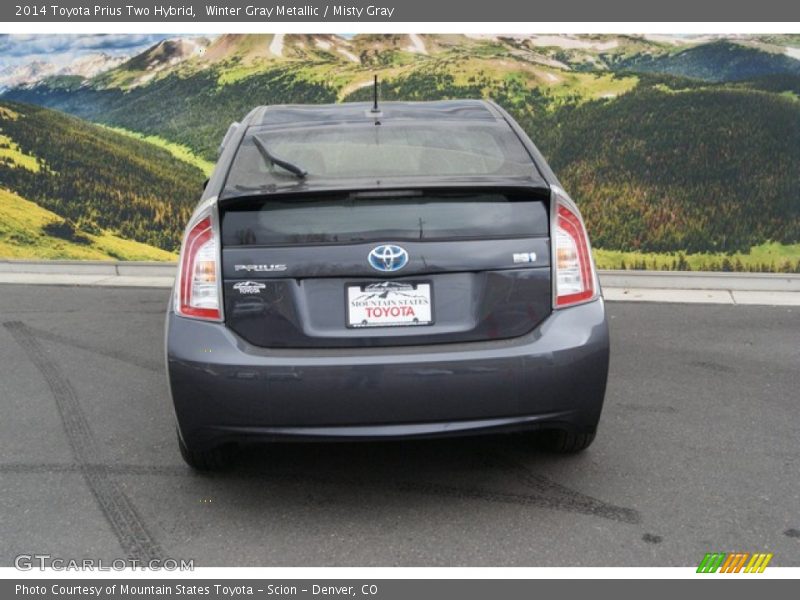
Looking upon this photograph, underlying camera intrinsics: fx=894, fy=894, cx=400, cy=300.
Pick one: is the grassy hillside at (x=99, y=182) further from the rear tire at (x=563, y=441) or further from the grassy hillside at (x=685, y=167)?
the rear tire at (x=563, y=441)

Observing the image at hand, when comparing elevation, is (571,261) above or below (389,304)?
above

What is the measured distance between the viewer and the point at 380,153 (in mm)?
4090

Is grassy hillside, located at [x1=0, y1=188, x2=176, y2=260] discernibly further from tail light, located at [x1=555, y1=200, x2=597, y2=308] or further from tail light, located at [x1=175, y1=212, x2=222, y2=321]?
tail light, located at [x1=555, y1=200, x2=597, y2=308]

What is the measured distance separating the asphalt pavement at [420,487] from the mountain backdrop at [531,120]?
11.4 ft

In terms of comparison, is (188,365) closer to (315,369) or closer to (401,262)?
(315,369)

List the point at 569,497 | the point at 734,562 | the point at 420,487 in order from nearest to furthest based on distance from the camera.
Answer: the point at 734,562 < the point at 569,497 < the point at 420,487

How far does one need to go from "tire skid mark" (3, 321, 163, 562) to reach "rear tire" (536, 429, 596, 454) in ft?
6.05

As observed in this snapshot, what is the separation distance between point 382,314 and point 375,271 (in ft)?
0.56

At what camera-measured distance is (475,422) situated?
11.5ft

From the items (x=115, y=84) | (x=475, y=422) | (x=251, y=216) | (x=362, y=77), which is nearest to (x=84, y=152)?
(x=115, y=84)

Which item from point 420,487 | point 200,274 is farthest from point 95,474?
point 420,487

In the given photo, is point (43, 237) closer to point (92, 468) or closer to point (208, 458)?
point (92, 468)

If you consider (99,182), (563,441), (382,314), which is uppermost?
(382,314)

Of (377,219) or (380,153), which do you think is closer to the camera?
(377,219)
